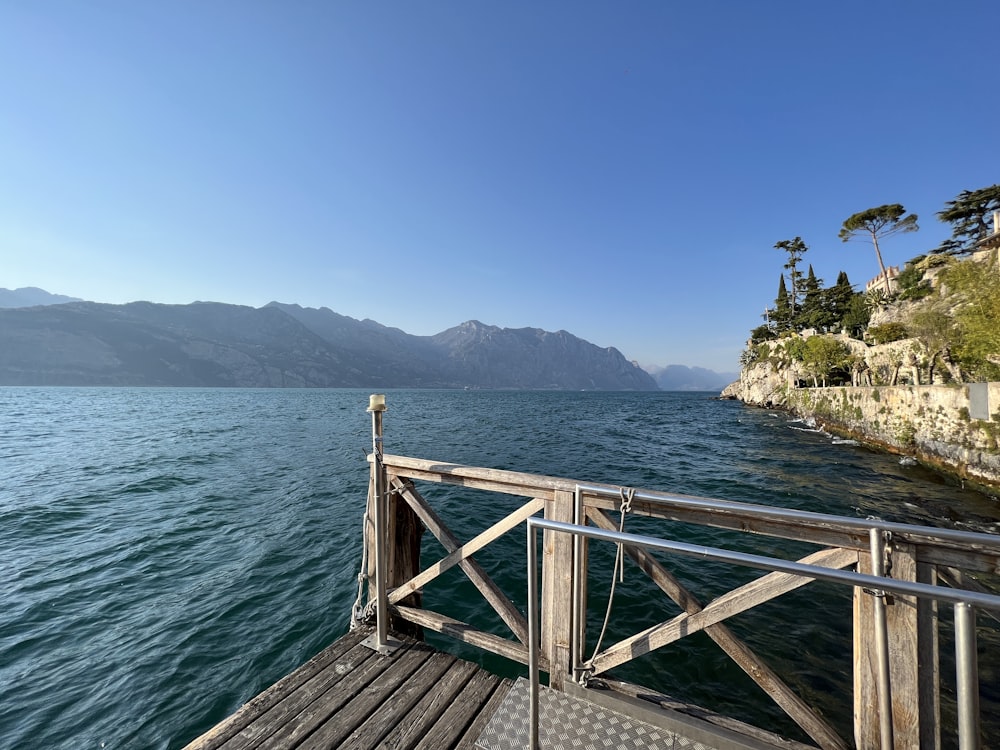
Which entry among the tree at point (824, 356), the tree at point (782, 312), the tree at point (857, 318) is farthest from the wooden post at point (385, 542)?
the tree at point (782, 312)

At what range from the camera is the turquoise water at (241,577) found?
4.75 m

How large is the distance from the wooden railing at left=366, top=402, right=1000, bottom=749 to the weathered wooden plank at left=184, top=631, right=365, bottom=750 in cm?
59

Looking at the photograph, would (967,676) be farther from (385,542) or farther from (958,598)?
(385,542)

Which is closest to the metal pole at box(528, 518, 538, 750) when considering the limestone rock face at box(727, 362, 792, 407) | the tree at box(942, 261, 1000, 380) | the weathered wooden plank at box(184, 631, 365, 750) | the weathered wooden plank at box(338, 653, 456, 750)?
the weathered wooden plank at box(338, 653, 456, 750)

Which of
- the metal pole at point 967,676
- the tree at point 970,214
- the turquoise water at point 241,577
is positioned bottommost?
the turquoise water at point 241,577

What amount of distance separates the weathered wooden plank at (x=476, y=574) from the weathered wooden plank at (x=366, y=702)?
88 cm

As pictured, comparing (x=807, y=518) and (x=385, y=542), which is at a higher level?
(x=807, y=518)

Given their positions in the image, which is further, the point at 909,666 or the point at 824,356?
the point at 824,356

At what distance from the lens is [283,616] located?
20.8 ft

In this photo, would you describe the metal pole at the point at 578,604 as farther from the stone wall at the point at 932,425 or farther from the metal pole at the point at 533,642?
the stone wall at the point at 932,425

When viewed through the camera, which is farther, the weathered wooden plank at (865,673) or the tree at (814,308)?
the tree at (814,308)

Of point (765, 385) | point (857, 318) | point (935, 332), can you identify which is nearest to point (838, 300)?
point (857, 318)

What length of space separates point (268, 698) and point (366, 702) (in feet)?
2.59

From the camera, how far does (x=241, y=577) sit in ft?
24.7
